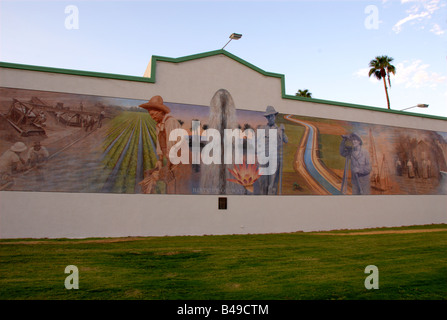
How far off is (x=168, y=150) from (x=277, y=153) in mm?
5804

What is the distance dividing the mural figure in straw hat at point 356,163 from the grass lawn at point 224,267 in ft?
15.8

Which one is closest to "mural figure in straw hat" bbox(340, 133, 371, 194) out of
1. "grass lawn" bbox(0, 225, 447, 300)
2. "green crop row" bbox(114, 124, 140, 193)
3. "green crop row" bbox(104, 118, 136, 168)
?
"grass lawn" bbox(0, 225, 447, 300)

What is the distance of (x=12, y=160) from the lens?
48.2 feet

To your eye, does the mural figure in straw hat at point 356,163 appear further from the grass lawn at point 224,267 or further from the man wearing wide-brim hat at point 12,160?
the man wearing wide-brim hat at point 12,160

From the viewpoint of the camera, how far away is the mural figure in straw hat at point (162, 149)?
16.4 m

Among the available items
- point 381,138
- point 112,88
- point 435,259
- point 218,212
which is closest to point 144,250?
point 218,212

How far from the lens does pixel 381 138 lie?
22.0 m

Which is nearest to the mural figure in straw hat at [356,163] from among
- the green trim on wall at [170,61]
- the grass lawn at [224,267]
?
the green trim on wall at [170,61]

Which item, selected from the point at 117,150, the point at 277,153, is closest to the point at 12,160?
the point at 117,150

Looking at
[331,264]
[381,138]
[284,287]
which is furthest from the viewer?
[381,138]

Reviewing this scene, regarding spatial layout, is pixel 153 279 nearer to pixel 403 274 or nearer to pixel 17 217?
pixel 403 274

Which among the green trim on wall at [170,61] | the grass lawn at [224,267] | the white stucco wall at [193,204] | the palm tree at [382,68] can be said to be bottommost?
the grass lawn at [224,267]

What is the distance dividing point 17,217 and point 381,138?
20003mm

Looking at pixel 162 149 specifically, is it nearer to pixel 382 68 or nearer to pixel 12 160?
pixel 12 160
